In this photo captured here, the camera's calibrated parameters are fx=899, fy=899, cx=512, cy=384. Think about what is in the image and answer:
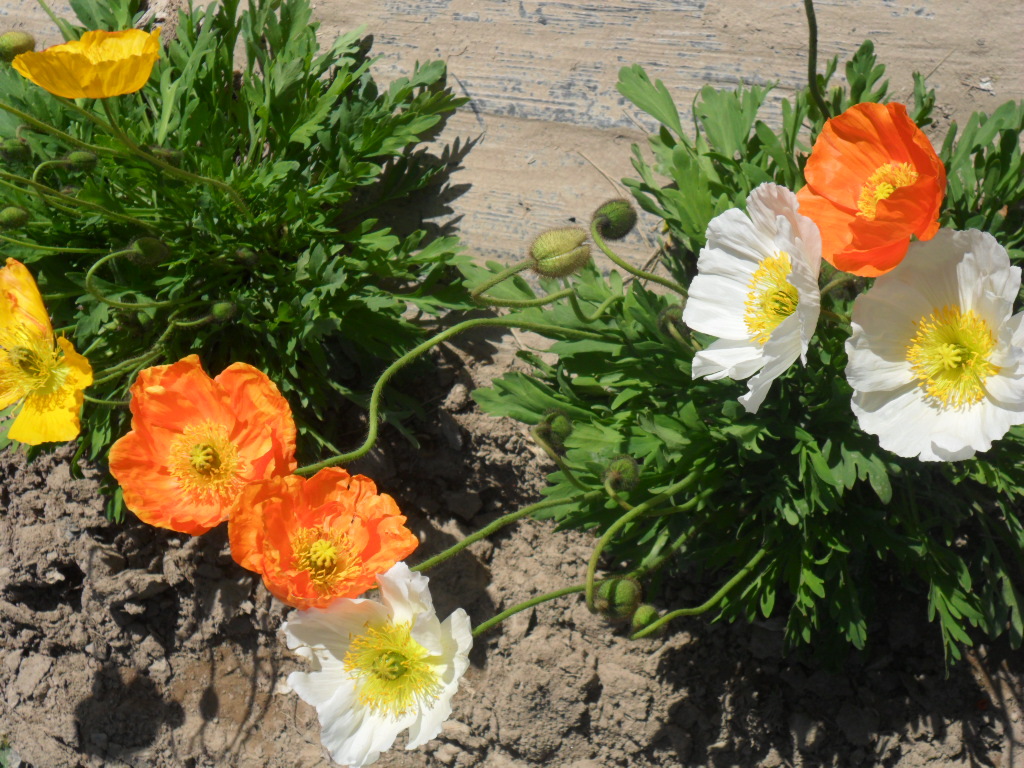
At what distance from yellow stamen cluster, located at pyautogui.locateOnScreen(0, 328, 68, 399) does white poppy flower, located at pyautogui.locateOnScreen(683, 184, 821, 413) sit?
1.63 meters

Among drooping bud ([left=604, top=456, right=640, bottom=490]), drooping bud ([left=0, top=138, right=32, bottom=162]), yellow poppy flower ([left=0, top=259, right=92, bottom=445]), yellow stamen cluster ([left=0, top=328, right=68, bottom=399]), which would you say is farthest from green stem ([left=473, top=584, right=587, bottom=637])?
drooping bud ([left=0, top=138, right=32, bottom=162])

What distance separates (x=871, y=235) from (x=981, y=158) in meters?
0.85

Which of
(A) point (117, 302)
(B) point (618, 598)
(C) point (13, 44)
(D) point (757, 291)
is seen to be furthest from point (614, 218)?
(C) point (13, 44)

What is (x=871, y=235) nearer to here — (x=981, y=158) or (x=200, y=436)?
(x=981, y=158)

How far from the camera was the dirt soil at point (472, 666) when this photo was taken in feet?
8.95

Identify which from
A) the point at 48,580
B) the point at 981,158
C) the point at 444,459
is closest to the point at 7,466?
the point at 48,580

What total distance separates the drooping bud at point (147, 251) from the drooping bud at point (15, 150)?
1.48ft

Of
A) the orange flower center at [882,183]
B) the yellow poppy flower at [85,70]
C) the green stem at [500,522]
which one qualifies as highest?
the yellow poppy flower at [85,70]

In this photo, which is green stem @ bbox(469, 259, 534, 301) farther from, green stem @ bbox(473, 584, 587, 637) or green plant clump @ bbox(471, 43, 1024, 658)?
green stem @ bbox(473, 584, 587, 637)

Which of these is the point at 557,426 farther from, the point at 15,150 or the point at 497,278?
the point at 15,150

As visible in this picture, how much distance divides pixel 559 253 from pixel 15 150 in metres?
1.51

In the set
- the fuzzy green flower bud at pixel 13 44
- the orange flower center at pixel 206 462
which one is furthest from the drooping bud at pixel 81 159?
the orange flower center at pixel 206 462

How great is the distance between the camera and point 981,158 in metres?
2.42

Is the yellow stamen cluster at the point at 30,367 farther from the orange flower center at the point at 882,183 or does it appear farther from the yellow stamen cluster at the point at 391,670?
the orange flower center at the point at 882,183
